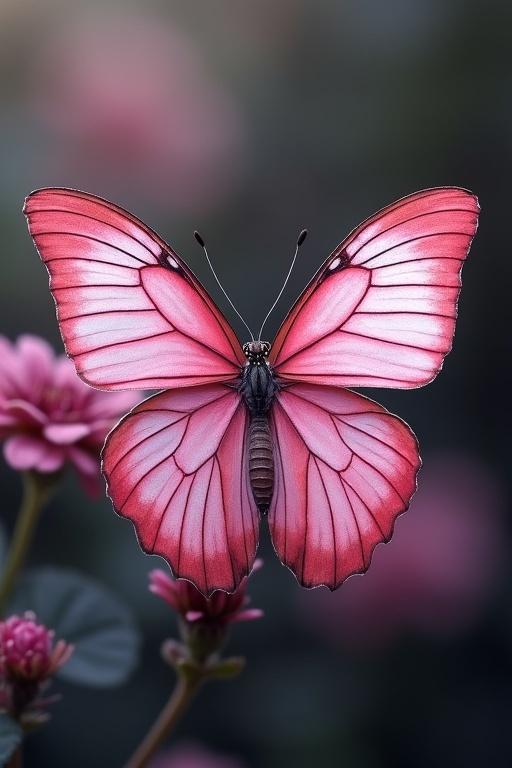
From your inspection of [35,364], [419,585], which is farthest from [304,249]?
[35,364]

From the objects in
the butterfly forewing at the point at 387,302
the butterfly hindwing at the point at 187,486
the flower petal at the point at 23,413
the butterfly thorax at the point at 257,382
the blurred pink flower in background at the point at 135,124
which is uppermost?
the blurred pink flower in background at the point at 135,124

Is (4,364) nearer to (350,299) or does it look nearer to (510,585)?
(350,299)

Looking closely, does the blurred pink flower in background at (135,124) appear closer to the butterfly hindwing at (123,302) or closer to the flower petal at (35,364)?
the flower petal at (35,364)

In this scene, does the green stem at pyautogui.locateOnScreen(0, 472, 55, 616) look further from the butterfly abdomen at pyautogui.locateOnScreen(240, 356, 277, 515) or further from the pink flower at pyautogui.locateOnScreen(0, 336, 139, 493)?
the butterfly abdomen at pyautogui.locateOnScreen(240, 356, 277, 515)

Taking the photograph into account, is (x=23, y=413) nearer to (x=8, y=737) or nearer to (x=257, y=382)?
(x=257, y=382)

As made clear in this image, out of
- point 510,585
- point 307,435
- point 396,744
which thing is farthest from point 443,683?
point 307,435

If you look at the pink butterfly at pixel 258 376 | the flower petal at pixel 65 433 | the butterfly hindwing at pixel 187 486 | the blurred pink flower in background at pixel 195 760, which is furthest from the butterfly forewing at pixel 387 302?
the blurred pink flower in background at pixel 195 760
